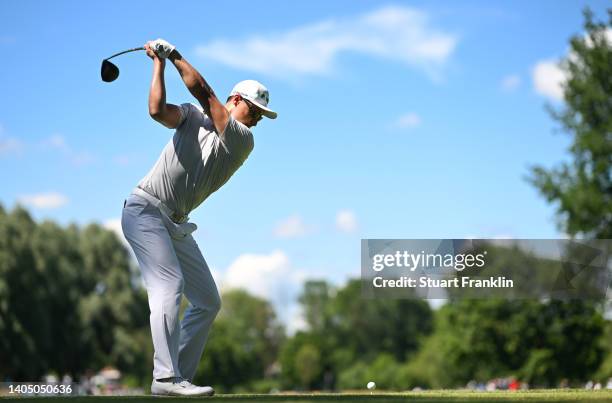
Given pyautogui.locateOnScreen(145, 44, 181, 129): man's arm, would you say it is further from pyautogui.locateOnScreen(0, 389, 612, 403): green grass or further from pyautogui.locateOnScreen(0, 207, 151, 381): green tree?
pyautogui.locateOnScreen(0, 207, 151, 381): green tree

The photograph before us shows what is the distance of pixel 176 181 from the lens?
857cm

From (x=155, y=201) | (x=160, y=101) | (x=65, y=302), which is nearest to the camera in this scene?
(x=160, y=101)

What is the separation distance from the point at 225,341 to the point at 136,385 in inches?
517

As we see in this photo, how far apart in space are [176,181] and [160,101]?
856 mm

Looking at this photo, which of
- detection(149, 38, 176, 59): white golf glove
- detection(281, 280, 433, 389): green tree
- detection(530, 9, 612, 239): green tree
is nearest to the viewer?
detection(149, 38, 176, 59): white golf glove

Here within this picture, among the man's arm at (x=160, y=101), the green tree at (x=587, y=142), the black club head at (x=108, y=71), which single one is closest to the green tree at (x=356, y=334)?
the green tree at (x=587, y=142)

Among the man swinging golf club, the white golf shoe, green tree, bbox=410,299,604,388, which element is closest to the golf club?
the man swinging golf club

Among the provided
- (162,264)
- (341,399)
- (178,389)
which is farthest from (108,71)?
(341,399)

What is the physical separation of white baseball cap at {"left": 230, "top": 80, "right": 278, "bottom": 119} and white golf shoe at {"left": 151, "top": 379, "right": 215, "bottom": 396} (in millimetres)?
2637

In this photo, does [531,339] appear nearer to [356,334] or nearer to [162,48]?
[162,48]

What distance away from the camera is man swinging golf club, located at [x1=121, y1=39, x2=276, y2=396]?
8.27m

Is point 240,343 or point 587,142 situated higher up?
point 587,142

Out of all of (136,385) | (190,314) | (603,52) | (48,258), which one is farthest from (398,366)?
(190,314)

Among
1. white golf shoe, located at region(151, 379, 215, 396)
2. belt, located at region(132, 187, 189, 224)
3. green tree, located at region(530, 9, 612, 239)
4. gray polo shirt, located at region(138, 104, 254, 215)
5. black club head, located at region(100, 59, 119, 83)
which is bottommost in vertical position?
white golf shoe, located at region(151, 379, 215, 396)
